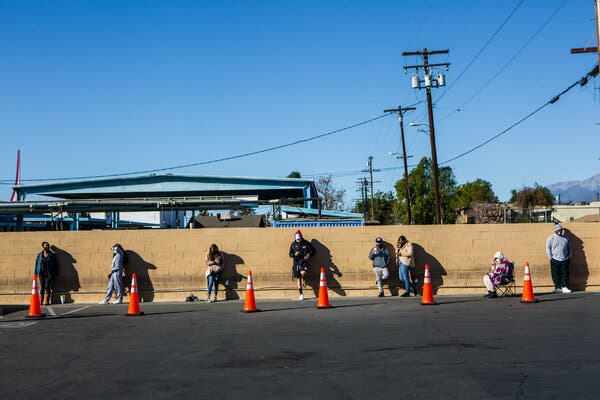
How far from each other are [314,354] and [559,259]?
11478mm

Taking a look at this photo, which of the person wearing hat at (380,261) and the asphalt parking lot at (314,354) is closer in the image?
the asphalt parking lot at (314,354)

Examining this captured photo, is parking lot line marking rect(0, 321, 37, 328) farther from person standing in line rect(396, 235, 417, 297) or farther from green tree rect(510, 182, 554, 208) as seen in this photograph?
green tree rect(510, 182, 554, 208)

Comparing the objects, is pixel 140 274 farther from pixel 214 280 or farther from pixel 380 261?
pixel 380 261

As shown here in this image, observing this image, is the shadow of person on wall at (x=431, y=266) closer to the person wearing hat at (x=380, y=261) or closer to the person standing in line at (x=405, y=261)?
the person standing in line at (x=405, y=261)

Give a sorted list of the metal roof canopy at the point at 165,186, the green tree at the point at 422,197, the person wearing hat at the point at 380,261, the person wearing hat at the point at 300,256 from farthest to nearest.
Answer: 1. the green tree at the point at 422,197
2. the metal roof canopy at the point at 165,186
3. the person wearing hat at the point at 380,261
4. the person wearing hat at the point at 300,256

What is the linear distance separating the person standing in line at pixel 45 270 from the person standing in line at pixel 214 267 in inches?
169

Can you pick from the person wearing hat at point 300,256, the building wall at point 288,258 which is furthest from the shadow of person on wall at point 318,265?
the person wearing hat at point 300,256

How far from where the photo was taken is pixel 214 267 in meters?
19.0

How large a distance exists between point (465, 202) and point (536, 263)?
2677 inches

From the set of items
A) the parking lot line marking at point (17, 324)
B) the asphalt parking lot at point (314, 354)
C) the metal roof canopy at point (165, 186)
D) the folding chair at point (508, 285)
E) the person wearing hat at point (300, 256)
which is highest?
the metal roof canopy at point (165, 186)

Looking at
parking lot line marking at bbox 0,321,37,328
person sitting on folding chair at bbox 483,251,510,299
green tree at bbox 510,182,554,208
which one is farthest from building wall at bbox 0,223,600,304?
green tree at bbox 510,182,554,208

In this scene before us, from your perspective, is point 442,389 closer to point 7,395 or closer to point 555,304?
point 7,395

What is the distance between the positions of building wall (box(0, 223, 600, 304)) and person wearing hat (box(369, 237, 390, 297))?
0.53 m

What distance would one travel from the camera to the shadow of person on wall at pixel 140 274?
1989 cm
